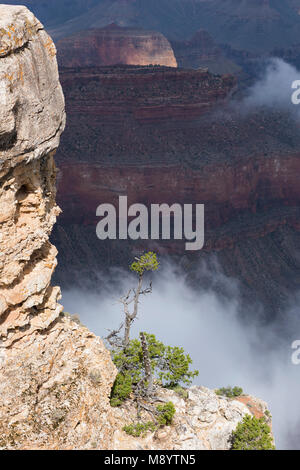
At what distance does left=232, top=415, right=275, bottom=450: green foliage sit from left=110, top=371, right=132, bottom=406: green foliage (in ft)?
12.6

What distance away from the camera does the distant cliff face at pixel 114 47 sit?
403 ft

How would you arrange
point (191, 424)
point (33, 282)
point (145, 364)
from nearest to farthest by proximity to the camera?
1. point (33, 282)
2. point (191, 424)
3. point (145, 364)

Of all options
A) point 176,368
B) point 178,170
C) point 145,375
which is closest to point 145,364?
point 145,375

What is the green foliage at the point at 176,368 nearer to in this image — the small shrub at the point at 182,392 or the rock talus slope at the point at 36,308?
the small shrub at the point at 182,392

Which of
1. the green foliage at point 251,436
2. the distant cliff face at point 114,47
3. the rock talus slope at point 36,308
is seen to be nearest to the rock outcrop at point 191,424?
the rock talus slope at point 36,308

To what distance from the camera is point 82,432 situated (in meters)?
12.6

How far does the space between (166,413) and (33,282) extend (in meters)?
6.16

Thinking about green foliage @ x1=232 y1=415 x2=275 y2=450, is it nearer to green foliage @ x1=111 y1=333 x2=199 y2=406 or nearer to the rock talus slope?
the rock talus slope

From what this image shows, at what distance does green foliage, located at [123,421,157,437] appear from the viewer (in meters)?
14.3

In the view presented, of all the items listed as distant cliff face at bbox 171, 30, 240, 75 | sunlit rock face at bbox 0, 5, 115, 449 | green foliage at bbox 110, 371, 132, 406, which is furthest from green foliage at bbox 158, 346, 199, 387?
distant cliff face at bbox 171, 30, 240, 75

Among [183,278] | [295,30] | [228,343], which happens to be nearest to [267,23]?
[295,30]

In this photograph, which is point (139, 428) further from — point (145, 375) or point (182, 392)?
point (182, 392)

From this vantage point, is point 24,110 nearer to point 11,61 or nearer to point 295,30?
point 11,61

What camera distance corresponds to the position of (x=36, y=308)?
1382cm
